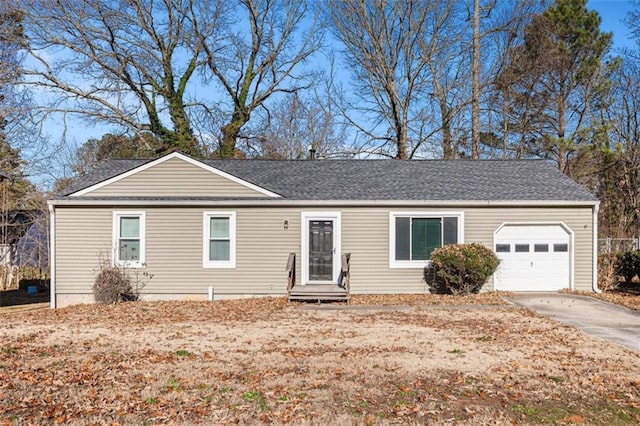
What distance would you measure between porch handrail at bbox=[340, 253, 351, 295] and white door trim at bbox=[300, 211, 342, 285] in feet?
0.91

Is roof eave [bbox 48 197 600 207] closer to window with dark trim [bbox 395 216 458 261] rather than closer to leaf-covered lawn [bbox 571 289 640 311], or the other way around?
window with dark trim [bbox 395 216 458 261]

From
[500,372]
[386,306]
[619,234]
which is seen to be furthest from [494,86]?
[500,372]

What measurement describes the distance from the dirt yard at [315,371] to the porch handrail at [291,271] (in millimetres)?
2546

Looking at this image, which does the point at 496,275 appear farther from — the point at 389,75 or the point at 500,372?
the point at 389,75

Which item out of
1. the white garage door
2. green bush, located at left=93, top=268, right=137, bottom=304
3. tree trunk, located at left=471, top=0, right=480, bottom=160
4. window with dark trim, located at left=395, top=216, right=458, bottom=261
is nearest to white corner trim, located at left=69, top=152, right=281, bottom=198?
green bush, located at left=93, top=268, right=137, bottom=304

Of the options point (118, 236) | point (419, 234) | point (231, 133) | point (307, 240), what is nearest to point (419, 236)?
point (419, 234)

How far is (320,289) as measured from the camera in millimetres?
13062

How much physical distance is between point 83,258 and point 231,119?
653 inches

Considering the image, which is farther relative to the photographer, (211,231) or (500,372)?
(211,231)

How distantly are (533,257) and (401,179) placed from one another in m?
4.34

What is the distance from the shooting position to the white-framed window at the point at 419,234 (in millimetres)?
14141

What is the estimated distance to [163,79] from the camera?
26672 millimetres

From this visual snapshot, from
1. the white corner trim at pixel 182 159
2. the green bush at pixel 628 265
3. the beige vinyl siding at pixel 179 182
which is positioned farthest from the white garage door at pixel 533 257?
the beige vinyl siding at pixel 179 182

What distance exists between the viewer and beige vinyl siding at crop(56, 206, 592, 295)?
13.9 m
